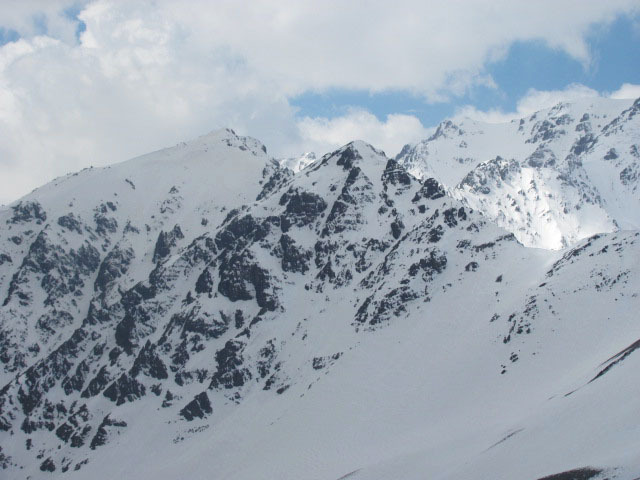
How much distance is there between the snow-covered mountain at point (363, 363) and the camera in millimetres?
84625

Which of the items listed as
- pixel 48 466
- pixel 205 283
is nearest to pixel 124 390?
pixel 48 466

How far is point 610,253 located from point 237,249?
102 m

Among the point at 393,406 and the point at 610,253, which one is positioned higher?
the point at 610,253

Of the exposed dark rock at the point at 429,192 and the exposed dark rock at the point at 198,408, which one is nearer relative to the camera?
the exposed dark rock at the point at 198,408

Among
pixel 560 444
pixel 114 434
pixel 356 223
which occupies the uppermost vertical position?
pixel 356 223

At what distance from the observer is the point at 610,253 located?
126 m

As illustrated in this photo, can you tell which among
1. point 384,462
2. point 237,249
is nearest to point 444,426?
point 384,462

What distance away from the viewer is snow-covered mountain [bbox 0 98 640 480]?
8462cm

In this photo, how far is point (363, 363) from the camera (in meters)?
140

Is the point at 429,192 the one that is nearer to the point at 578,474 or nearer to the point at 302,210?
the point at 302,210

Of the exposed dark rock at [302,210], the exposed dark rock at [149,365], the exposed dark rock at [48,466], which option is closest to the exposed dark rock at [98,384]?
the exposed dark rock at [149,365]

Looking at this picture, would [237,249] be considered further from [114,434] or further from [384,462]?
[384,462]

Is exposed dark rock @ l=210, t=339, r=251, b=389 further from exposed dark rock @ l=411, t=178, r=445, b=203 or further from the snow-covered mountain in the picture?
exposed dark rock @ l=411, t=178, r=445, b=203

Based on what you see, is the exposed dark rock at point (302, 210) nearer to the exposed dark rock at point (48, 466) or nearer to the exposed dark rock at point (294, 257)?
the exposed dark rock at point (294, 257)
